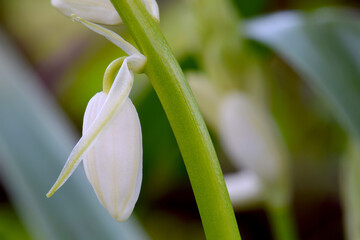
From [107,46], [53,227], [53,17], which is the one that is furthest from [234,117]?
[53,17]

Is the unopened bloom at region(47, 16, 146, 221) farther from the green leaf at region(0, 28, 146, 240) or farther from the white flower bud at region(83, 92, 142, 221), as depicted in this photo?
the green leaf at region(0, 28, 146, 240)

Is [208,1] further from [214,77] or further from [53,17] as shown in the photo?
[53,17]

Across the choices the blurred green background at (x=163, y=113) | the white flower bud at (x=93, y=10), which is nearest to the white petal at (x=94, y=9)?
the white flower bud at (x=93, y=10)

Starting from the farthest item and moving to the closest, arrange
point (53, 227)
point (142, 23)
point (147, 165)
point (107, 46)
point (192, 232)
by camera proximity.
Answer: point (107, 46) < point (192, 232) < point (147, 165) < point (53, 227) < point (142, 23)

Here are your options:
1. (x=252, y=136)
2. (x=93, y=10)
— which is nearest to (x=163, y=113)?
(x=252, y=136)

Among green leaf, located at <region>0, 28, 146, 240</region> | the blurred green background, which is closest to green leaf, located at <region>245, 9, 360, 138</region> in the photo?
the blurred green background

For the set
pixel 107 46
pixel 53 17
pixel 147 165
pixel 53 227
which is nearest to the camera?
pixel 53 227
